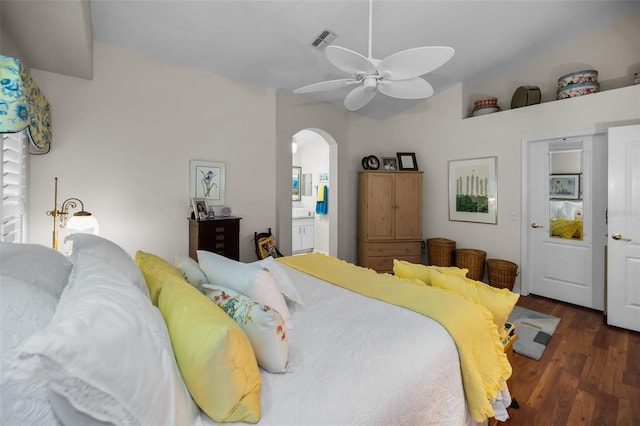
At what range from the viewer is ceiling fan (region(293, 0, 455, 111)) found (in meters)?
1.77

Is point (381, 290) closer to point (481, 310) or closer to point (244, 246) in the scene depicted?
point (481, 310)

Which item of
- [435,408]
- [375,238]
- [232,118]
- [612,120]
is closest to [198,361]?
[435,408]

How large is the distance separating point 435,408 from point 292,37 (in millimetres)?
3208

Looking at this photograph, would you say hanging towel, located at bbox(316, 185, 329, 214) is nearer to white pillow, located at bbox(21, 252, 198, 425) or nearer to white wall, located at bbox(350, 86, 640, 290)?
white wall, located at bbox(350, 86, 640, 290)

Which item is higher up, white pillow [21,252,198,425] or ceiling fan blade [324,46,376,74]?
ceiling fan blade [324,46,376,74]

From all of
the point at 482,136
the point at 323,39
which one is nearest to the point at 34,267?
the point at 323,39

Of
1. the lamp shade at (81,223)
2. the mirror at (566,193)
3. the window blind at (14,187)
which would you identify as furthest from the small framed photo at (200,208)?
the mirror at (566,193)

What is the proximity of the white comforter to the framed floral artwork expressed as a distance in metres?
2.28

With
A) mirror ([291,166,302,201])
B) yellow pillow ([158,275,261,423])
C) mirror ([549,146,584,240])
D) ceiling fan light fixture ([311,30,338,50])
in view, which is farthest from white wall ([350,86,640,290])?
yellow pillow ([158,275,261,423])

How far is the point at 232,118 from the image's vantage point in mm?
3611

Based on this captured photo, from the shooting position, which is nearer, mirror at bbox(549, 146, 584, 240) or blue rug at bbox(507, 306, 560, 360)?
blue rug at bbox(507, 306, 560, 360)

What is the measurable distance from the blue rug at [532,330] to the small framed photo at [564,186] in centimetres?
143

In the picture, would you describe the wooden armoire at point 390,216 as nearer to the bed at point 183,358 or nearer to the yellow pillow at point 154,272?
the bed at point 183,358

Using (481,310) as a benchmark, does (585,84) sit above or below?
above
